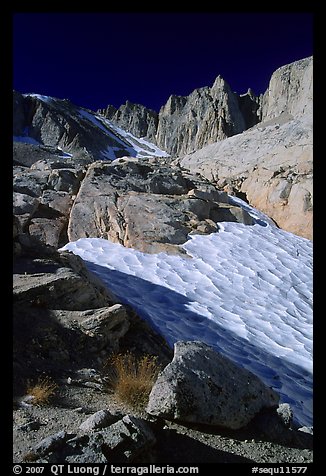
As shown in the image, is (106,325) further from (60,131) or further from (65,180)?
(60,131)

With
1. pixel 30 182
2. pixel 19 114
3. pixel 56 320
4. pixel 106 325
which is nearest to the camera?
pixel 56 320

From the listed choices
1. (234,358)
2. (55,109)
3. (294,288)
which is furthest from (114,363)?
(55,109)

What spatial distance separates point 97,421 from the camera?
3553mm

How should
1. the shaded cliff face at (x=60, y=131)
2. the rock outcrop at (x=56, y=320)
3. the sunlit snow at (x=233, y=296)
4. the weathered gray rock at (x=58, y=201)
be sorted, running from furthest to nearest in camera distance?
the shaded cliff face at (x=60, y=131), the weathered gray rock at (x=58, y=201), the sunlit snow at (x=233, y=296), the rock outcrop at (x=56, y=320)

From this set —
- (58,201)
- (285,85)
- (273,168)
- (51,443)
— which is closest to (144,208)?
A: (58,201)

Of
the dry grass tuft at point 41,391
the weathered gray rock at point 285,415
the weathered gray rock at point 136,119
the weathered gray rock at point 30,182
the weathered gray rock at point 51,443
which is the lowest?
the weathered gray rock at point 285,415

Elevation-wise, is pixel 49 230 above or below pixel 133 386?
above

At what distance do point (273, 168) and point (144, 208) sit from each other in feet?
61.2

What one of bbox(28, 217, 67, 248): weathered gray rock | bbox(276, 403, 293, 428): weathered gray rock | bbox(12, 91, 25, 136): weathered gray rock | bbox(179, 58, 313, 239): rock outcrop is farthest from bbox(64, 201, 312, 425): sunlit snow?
bbox(12, 91, 25, 136): weathered gray rock

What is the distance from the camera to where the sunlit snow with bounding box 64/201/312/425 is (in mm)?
7852

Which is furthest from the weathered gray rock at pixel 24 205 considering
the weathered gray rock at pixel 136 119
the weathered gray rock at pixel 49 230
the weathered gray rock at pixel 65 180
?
the weathered gray rock at pixel 136 119

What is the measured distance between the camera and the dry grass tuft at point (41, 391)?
158 inches

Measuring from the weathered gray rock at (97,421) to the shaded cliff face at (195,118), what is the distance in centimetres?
9748

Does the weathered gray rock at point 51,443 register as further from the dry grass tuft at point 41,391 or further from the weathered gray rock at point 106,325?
the weathered gray rock at point 106,325
